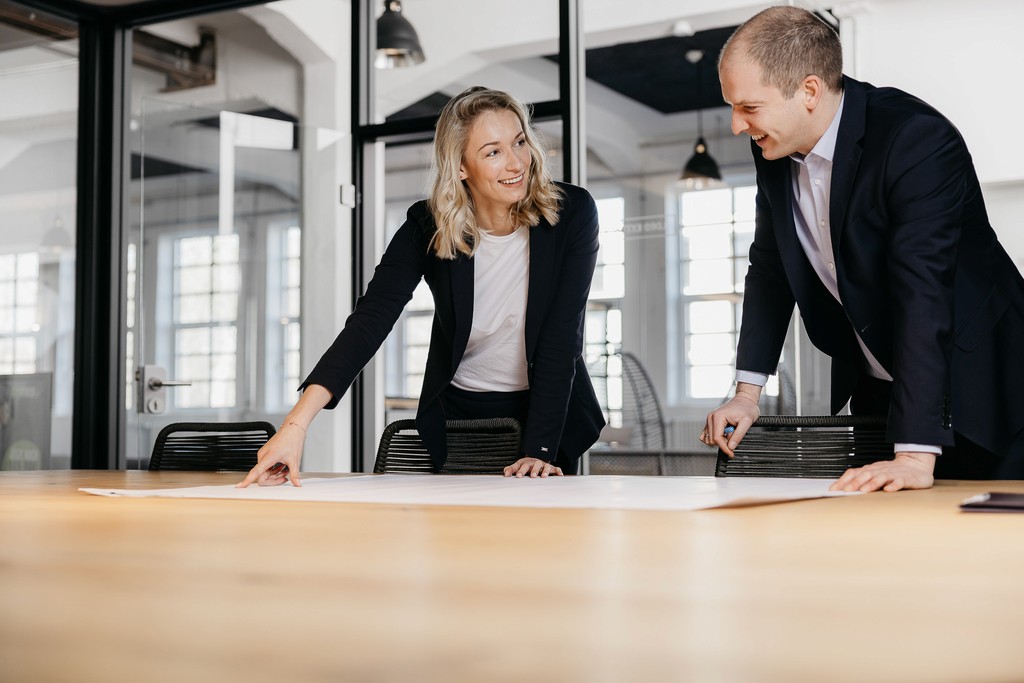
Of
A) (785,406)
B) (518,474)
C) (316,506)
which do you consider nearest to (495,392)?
(518,474)

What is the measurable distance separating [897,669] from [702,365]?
21.2 ft

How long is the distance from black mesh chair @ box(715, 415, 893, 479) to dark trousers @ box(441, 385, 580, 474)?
44 centimetres

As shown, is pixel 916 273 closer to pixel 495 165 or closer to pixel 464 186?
pixel 495 165

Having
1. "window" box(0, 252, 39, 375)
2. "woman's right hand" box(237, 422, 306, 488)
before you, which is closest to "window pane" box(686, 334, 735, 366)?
"window" box(0, 252, 39, 375)

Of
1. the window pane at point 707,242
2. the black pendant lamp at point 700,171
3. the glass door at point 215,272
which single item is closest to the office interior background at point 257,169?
the glass door at point 215,272

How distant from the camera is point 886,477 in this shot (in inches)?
44.9

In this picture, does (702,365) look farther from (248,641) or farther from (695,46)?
(248,641)

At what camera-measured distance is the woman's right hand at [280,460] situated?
146 cm

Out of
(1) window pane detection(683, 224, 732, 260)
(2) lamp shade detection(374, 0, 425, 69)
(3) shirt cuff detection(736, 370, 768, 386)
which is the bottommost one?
(3) shirt cuff detection(736, 370, 768, 386)

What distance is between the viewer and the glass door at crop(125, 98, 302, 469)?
4.29 meters

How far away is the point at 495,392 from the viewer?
222cm

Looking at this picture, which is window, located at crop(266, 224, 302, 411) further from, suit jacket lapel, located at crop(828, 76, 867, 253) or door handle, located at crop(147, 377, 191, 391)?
suit jacket lapel, located at crop(828, 76, 867, 253)

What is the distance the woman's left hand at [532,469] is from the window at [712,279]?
12.1ft

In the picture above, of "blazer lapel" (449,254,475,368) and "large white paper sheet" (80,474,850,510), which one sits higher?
"blazer lapel" (449,254,475,368)
